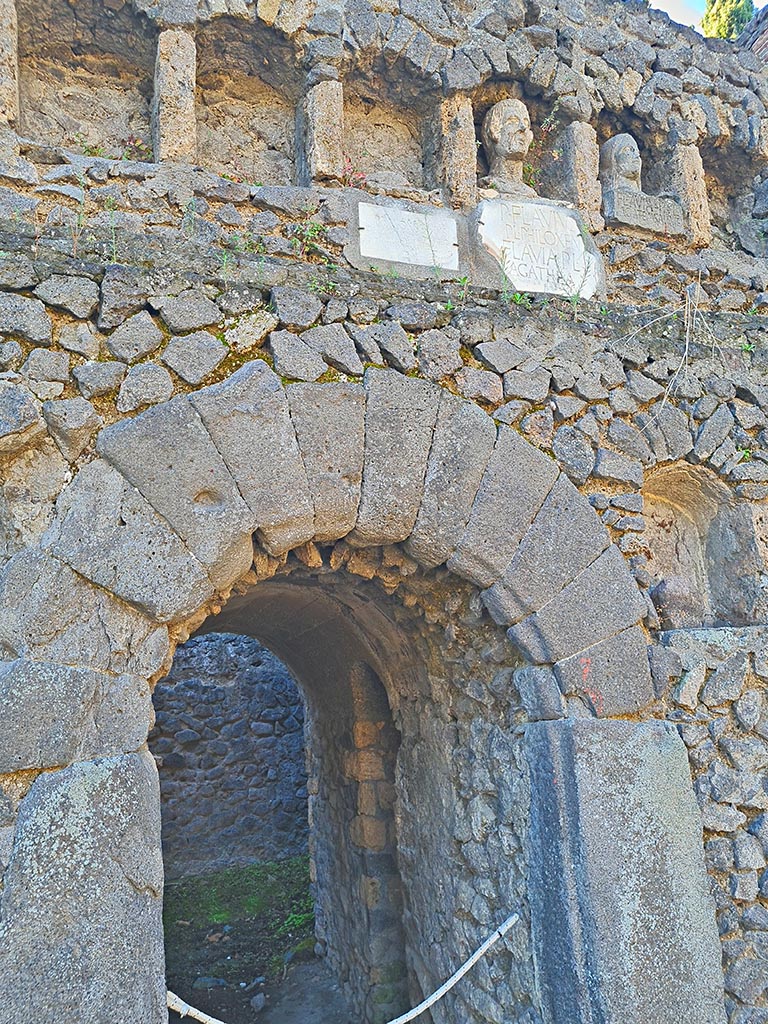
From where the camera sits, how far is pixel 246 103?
4.07m

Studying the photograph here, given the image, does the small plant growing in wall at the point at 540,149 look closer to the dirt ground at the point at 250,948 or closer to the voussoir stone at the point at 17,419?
the voussoir stone at the point at 17,419

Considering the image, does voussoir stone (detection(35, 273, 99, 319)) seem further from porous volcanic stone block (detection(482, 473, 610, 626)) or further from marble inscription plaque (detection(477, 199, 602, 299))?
marble inscription plaque (detection(477, 199, 602, 299))

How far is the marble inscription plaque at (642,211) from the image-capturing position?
A: 420 centimetres

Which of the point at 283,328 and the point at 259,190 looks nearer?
the point at 283,328

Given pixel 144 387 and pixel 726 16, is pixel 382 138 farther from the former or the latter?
pixel 726 16

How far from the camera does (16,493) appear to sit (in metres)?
2.55

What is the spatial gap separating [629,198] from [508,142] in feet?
2.37

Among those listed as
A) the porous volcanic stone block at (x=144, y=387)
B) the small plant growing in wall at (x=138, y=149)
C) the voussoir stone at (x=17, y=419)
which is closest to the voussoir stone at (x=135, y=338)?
the porous volcanic stone block at (x=144, y=387)

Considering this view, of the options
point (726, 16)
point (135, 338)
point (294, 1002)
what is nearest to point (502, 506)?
point (135, 338)

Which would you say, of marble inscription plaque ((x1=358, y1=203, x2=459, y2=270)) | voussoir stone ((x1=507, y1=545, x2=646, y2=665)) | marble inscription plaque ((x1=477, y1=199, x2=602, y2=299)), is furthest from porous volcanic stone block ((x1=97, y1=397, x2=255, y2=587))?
marble inscription plaque ((x1=477, y1=199, x2=602, y2=299))

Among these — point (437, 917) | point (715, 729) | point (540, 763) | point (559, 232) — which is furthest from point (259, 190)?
point (437, 917)

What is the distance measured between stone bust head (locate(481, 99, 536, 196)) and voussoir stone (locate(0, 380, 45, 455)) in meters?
2.67

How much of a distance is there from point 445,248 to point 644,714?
7.57ft

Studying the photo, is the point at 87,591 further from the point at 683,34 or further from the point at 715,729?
the point at 683,34
